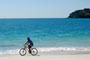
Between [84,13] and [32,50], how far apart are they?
150 m

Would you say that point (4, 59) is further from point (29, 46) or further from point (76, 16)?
point (76, 16)

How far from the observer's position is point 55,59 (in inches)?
672

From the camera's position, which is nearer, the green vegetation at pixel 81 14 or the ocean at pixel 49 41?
the ocean at pixel 49 41

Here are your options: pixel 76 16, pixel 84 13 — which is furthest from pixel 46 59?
pixel 76 16

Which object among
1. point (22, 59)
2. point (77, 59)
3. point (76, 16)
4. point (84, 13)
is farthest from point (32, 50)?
point (76, 16)

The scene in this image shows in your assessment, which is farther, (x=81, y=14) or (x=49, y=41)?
(x=81, y=14)

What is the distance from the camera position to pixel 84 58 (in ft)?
58.0

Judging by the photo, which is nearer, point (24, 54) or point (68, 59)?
point (68, 59)

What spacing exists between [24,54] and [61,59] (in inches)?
147

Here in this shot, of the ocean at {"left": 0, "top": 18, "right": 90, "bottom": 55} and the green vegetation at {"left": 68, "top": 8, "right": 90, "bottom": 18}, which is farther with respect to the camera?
the green vegetation at {"left": 68, "top": 8, "right": 90, "bottom": 18}

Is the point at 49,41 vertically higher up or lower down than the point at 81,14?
higher up

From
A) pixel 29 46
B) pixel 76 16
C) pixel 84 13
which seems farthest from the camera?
pixel 76 16

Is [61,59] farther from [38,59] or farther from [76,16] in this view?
[76,16]

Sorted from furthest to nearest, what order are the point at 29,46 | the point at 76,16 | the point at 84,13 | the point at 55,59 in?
1. the point at 76,16
2. the point at 84,13
3. the point at 29,46
4. the point at 55,59
